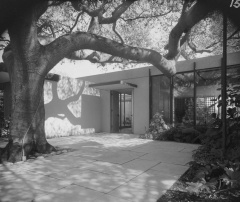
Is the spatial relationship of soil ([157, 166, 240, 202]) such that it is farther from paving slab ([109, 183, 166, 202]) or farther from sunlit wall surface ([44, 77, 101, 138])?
sunlit wall surface ([44, 77, 101, 138])

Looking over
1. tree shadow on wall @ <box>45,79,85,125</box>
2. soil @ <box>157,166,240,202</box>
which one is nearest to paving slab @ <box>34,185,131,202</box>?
soil @ <box>157,166,240,202</box>

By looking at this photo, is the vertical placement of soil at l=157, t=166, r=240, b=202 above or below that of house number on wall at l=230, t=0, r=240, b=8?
below

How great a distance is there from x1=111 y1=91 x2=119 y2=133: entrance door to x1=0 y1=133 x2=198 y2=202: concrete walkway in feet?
22.1

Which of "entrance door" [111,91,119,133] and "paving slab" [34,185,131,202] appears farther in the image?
"entrance door" [111,91,119,133]

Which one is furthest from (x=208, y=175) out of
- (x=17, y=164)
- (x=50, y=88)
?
(x=50, y=88)

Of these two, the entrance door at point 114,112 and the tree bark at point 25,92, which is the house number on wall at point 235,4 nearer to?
the tree bark at point 25,92

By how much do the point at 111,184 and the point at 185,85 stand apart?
7.93 m

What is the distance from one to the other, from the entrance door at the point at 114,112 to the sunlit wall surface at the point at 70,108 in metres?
0.93

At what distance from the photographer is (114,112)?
1240 centimetres

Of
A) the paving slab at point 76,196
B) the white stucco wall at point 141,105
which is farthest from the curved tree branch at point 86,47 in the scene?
the paving slab at point 76,196

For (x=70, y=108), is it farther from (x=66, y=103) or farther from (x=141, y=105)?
(x=141, y=105)

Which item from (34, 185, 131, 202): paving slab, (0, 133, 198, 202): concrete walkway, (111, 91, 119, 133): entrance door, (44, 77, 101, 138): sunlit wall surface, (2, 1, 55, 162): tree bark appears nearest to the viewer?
(34, 185, 131, 202): paving slab

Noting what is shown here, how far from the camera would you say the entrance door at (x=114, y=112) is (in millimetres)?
12241

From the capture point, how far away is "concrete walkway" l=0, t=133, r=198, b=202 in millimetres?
2854
